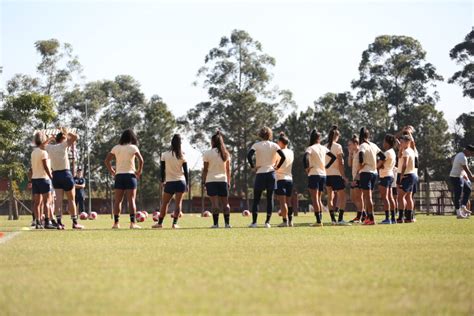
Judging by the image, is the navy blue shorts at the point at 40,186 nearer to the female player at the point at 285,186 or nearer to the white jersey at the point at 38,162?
the white jersey at the point at 38,162

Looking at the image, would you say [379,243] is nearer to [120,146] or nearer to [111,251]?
[111,251]

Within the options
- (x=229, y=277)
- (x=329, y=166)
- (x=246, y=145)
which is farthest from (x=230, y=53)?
(x=229, y=277)

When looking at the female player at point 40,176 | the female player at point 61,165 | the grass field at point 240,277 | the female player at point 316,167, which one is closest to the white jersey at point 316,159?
the female player at point 316,167

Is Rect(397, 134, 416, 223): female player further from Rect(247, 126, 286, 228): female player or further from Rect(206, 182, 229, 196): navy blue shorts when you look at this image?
Rect(206, 182, 229, 196): navy blue shorts

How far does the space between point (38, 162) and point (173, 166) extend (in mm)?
2857

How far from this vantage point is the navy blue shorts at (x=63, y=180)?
806 inches

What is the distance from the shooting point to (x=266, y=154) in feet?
66.8

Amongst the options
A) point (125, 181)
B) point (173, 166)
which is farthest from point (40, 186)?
point (173, 166)

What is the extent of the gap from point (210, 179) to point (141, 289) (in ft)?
42.6

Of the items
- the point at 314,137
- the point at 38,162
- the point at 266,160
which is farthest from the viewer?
the point at 314,137

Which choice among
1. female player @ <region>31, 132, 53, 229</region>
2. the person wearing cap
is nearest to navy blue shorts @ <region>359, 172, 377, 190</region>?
the person wearing cap

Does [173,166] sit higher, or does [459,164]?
[459,164]

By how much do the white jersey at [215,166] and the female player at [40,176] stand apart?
11.0 feet

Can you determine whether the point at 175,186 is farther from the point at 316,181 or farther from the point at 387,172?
the point at 387,172
